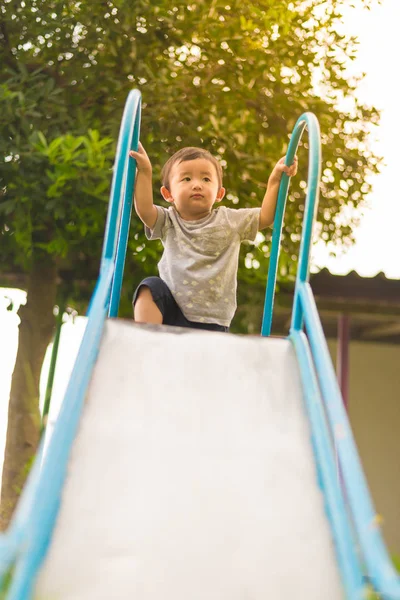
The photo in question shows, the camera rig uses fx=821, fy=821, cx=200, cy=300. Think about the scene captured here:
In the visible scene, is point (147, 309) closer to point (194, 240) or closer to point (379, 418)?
point (194, 240)

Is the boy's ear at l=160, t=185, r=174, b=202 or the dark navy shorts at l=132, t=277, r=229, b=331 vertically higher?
the boy's ear at l=160, t=185, r=174, b=202

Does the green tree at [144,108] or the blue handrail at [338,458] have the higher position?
the green tree at [144,108]

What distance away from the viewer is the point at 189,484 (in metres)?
1.93

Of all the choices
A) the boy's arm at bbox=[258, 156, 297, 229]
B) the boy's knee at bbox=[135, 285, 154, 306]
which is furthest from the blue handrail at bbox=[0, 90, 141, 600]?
the boy's arm at bbox=[258, 156, 297, 229]

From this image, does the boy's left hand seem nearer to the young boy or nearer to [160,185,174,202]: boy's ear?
the young boy

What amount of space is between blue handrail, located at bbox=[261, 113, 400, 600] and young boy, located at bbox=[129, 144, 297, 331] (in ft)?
1.30

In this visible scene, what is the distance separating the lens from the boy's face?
3.23 metres

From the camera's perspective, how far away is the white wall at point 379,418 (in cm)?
902

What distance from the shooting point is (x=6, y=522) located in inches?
224

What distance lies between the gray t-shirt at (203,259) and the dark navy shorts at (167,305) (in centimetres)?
2

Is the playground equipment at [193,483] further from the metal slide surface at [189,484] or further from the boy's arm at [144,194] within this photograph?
the boy's arm at [144,194]

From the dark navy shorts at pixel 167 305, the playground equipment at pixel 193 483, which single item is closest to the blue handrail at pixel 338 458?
the playground equipment at pixel 193 483

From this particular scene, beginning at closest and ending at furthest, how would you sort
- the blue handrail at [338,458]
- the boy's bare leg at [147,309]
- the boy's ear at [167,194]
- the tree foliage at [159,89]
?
the blue handrail at [338,458], the boy's bare leg at [147,309], the boy's ear at [167,194], the tree foliage at [159,89]

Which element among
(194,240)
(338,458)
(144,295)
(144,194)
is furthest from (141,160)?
(338,458)
